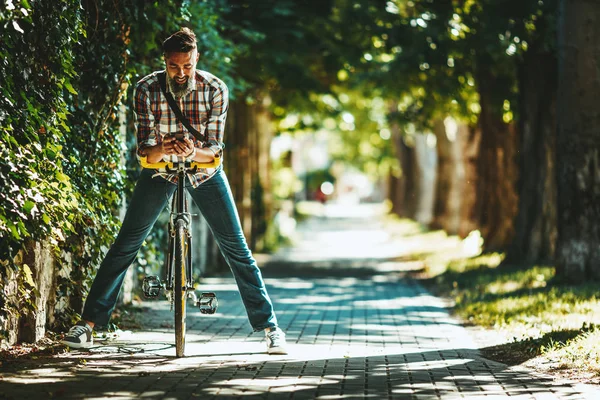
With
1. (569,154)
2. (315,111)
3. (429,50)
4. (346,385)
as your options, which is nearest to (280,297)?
(569,154)

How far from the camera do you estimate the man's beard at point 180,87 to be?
7164 millimetres

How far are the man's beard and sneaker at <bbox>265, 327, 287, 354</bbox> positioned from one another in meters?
1.79

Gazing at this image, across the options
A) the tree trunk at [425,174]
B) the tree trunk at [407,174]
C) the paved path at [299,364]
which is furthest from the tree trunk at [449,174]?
the paved path at [299,364]

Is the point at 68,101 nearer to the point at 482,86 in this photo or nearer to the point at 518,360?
the point at 518,360

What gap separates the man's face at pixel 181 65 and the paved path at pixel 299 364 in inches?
73.2

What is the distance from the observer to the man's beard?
716cm

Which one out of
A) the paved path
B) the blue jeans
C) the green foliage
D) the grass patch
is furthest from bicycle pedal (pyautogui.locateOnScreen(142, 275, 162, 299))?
the grass patch

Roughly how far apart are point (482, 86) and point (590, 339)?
38.7ft

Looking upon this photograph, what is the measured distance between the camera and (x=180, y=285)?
723 cm

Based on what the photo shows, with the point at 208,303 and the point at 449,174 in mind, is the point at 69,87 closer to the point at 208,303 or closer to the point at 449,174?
the point at 208,303

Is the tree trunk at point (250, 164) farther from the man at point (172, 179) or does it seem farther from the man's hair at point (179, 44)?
the man's hair at point (179, 44)

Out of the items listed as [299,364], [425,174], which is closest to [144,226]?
[299,364]

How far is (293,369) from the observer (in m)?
7.02

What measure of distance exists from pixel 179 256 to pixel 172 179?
513mm
